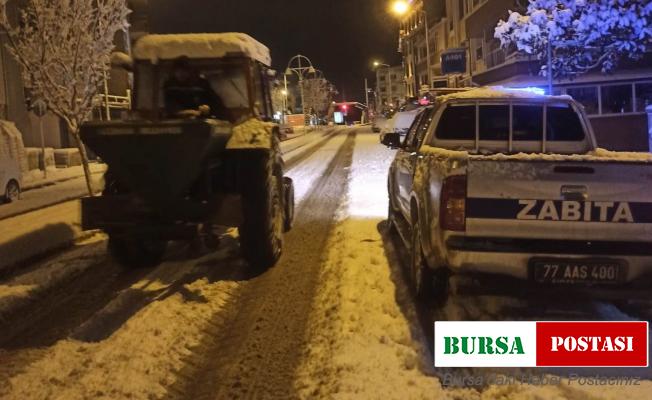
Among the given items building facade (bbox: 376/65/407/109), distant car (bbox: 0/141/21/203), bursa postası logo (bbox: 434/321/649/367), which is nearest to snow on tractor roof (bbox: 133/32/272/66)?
bursa postası logo (bbox: 434/321/649/367)

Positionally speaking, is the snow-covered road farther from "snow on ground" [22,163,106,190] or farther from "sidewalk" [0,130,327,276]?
"snow on ground" [22,163,106,190]

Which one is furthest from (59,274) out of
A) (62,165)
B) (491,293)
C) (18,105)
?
(18,105)

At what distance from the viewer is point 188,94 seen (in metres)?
8.04

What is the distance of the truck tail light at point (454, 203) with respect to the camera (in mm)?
4832

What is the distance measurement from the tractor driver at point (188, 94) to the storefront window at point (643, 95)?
20.6m

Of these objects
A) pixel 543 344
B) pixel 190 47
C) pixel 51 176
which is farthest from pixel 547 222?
pixel 51 176

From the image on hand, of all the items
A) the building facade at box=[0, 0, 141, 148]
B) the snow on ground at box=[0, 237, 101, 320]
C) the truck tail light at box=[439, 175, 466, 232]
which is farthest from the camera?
the building facade at box=[0, 0, 141, 148]

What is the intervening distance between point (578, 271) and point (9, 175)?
14.7 meters

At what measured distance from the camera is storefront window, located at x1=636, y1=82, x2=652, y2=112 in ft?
77.0

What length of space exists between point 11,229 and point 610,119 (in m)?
21.4

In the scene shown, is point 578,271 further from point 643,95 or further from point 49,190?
point 643,95

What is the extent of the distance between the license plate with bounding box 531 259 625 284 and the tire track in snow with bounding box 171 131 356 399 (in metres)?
1.99

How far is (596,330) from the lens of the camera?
4699 millimetres

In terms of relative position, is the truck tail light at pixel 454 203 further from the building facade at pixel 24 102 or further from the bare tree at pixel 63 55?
the building facade at pixel 24 102
